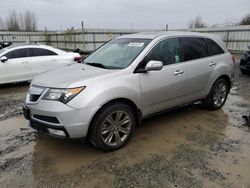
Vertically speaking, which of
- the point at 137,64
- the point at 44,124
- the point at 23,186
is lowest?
the point at 23,186

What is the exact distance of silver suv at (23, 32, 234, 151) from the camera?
313 cm

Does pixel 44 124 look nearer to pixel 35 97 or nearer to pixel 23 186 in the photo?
pixel 35 97

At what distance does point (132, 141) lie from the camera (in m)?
3.91

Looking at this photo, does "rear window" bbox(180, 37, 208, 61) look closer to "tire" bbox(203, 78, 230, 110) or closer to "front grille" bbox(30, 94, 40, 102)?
"tire" bbox(203, 78, 230, 110)

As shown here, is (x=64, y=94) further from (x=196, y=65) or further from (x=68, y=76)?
(x=196, y=65)

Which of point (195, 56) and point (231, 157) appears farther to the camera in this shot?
point (195, 56)

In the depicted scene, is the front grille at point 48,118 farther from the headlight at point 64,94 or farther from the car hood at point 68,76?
the car hood at point 68,76

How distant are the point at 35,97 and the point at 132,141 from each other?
1.68 m

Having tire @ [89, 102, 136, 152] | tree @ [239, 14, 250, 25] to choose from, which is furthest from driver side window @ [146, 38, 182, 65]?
tree @ [239, 14, 250, 25]

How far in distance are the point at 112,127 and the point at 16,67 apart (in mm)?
5758

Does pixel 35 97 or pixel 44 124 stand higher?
pixel 35 97

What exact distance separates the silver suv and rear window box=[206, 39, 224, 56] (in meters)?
0.03

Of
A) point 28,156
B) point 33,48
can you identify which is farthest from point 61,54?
point 28,156

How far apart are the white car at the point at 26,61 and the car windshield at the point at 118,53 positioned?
174 inches
